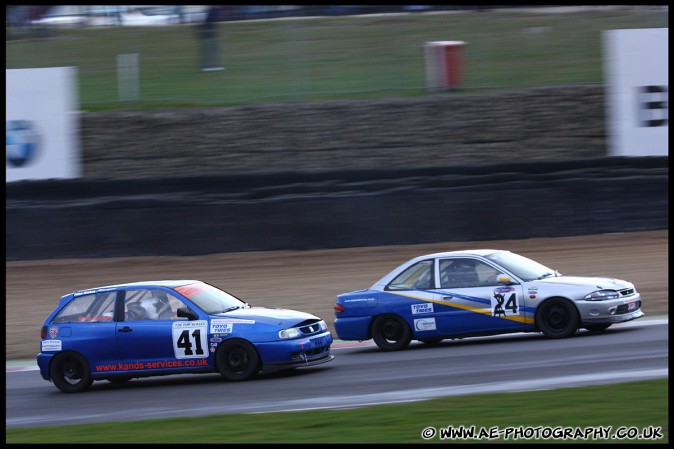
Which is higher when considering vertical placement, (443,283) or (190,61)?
(190,61)

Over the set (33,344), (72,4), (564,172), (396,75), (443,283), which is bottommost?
(33,344)

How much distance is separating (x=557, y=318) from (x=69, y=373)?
5.96m

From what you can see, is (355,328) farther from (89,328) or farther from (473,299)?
(89,328)

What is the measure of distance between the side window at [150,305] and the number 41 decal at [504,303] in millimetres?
3870

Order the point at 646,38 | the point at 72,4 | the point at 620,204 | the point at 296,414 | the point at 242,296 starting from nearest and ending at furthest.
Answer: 1. the point at 296,414
2. the point at 242,296
3. the point at 620,204
4. the point at 646,38
5. the point at 72,4

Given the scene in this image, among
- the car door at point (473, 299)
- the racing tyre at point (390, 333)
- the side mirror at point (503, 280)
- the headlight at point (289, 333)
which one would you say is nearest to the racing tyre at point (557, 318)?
the car door at point (473, 299)

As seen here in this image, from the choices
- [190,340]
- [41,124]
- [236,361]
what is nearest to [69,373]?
[190,340]

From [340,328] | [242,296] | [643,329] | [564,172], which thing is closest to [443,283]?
[340,328]

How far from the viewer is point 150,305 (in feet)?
37.4

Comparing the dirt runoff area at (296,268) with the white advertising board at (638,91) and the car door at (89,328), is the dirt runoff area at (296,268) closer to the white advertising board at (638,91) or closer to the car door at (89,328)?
the white advertising board at (638,91)

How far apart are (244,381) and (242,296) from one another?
7.05m

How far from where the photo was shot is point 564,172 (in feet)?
65.6

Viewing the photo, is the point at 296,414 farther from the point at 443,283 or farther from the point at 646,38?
the point at 646,38

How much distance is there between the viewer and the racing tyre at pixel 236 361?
427 inches
